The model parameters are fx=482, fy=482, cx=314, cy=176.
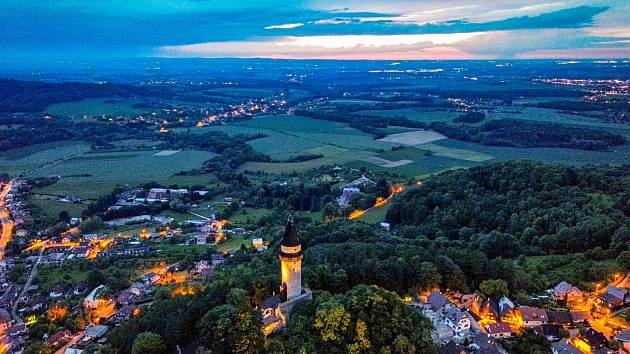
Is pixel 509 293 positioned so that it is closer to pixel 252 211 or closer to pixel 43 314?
pixel 43 314

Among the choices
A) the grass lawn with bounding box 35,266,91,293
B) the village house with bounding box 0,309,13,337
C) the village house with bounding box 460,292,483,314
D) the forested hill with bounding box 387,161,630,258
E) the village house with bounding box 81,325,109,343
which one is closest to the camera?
the village house with bounding box 460,292,483,314

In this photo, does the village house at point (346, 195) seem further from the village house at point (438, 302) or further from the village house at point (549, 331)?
the village house at point (549, 331)

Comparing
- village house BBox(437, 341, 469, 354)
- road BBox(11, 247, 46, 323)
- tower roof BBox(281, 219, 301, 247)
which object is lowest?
road BBox(11, 247, 46, 323)

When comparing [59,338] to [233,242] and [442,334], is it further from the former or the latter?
[442,334]

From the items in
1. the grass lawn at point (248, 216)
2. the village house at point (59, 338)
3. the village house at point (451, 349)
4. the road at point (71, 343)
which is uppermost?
the village house at point (451, 349)

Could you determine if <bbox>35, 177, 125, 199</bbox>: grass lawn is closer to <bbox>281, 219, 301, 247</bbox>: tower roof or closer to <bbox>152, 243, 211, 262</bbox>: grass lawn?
<bbox>152, 243, 211, 262</bbox>: grass lawn

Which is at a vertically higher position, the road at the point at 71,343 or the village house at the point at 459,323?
the village house at the point at 459,323

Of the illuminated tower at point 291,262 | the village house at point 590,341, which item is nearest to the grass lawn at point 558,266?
the village house at point 590,341

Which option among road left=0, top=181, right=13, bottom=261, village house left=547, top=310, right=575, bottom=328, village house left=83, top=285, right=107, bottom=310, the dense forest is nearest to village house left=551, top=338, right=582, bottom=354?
village house left=547, top=310, right=575, bottom=328

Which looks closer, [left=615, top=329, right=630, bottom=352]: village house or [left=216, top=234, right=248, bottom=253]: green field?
[left=615, top=329, right=630, bottom=352]: village house
